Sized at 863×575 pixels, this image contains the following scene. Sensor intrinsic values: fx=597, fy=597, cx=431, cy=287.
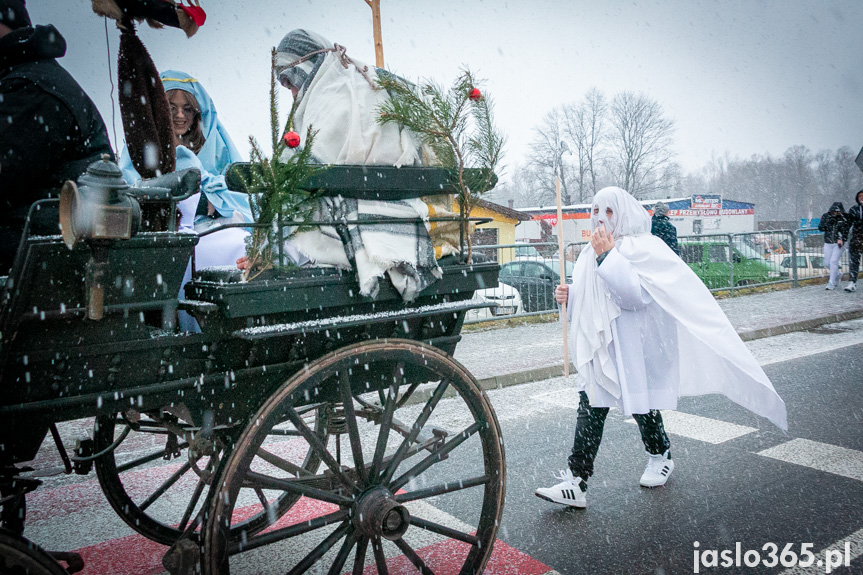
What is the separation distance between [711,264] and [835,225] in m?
2.88

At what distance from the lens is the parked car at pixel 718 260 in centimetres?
1375

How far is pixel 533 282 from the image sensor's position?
36.8 ft

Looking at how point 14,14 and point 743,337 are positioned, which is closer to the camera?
point 14,14

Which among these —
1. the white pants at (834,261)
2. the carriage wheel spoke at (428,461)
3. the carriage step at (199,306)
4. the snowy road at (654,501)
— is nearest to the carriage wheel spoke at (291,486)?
the carriage wheel spoke at (428,461)

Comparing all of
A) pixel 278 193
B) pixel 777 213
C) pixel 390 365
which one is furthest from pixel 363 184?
pixel 777 213

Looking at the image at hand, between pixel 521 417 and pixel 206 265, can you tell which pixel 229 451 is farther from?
pixel 521 417

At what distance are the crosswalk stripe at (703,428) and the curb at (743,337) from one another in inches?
66.4

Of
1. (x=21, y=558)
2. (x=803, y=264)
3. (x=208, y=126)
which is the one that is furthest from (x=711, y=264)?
(x=21, y=558)

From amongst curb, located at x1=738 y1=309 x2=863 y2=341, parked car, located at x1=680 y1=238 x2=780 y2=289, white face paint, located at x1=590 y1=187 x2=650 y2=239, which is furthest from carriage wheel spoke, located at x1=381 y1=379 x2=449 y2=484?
parked car, located at x1=680 y1=238 x2=780 y2=289

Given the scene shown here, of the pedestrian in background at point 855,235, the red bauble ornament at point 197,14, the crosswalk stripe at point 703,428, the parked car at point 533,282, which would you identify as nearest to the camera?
the red bauble ornament at point 197,14

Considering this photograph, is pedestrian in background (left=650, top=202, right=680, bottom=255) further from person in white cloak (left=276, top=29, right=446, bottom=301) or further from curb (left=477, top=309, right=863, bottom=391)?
person in white cloak (left=276, top=29, right=446, bottom=301)

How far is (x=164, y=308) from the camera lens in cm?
202

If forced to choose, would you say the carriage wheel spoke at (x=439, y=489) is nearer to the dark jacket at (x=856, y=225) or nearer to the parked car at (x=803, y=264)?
the dark jacket at (x=856, y=225)

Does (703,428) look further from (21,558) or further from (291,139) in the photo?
(21,558)
